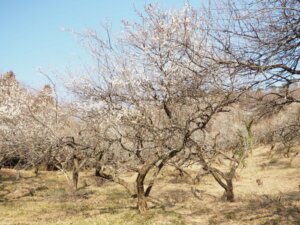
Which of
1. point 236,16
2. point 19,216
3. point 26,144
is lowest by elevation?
point 19,216

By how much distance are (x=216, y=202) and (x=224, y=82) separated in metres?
7.44

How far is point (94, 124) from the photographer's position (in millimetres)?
9078

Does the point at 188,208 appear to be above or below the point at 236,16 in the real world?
below

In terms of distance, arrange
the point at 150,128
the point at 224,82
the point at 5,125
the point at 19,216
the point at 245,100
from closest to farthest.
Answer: the point at 224,82
the point at 245,100
the point at 150,128
the point at 19,216
the point at 5,125

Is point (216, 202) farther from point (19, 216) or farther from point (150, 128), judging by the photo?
point (19, 216)

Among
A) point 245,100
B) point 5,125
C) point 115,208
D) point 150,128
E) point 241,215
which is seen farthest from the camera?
point 5,125

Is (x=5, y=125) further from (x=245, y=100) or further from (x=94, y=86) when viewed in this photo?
(x=245, y=100)

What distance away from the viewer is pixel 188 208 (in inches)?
405

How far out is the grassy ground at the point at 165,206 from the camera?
8391 millimetres

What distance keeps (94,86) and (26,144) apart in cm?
351

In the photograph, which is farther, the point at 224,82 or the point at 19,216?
the point at 19,216

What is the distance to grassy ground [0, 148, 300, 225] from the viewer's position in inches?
330

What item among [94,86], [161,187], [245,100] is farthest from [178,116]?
[161,187]

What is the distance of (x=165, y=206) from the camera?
34.2 ft
